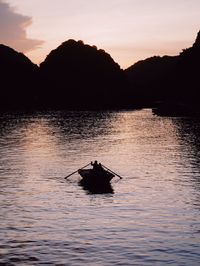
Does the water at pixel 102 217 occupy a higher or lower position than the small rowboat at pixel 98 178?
lower

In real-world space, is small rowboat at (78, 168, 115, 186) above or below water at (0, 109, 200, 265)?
above

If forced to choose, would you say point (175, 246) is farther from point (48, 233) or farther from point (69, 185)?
point (69, 185)

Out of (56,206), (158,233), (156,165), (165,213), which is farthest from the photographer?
(156,165)

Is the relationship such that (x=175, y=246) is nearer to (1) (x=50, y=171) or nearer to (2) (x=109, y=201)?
(2) (x=109, y=201)

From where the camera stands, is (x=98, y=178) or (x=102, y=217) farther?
(x=98, y=178)

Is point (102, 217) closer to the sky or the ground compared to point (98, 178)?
closer to the ground

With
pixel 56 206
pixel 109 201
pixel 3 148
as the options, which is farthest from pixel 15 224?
pixel 3 148

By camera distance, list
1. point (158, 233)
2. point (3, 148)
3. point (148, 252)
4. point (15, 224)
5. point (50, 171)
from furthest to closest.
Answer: point (3, 148), point (50, 171), point (15, 224), point (158, 233), point (148, 252)

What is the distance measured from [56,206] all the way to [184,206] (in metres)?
12.0

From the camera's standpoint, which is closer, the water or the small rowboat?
the water

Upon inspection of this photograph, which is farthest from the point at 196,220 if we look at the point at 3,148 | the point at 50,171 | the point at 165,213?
the point at 3,148

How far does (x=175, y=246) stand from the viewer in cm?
2822

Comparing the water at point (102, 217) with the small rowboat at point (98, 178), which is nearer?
the water at point (102, 217)

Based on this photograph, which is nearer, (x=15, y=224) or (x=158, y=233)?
(x=158, y=233)
